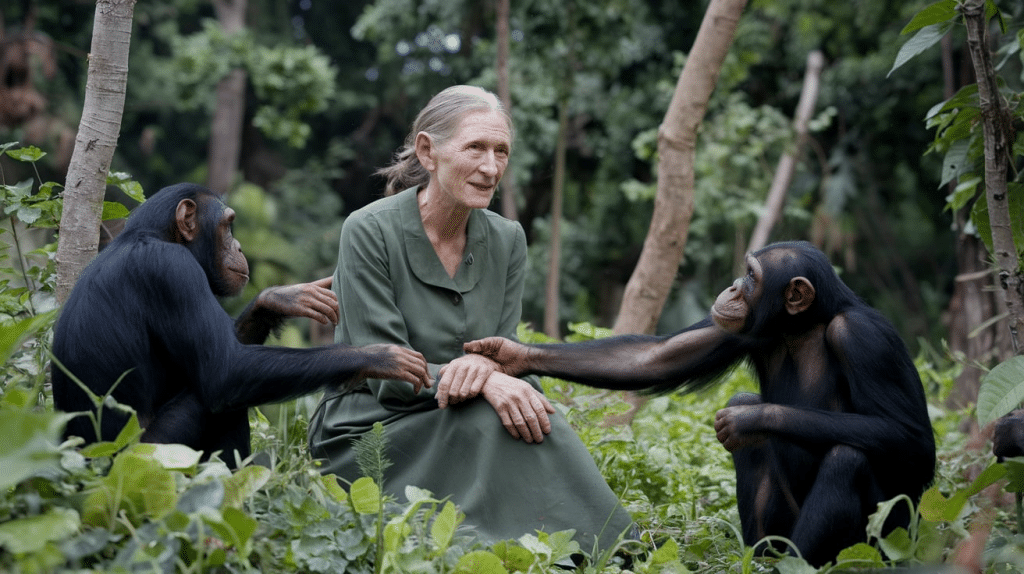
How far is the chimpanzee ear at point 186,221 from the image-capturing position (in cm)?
330

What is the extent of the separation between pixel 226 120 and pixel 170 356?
39.1 feet

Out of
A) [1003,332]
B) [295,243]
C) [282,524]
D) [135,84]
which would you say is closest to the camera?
[282,524]

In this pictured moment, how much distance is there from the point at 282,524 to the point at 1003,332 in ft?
14.9

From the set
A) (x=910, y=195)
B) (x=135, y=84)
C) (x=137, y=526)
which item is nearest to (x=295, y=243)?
(x=135, y=84)

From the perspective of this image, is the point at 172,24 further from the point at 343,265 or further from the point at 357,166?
the point at 343,265

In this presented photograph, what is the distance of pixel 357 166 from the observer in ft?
50.5

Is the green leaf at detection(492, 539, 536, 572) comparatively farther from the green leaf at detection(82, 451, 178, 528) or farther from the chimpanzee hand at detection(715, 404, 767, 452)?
the green leaf at detection(82, 451, 178, 528)

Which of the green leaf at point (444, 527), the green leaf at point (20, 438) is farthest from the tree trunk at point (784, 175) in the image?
the green leaf at point (20, 438)

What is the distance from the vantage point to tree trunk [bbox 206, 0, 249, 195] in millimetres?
14164

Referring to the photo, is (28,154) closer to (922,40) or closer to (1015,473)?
(922,40)

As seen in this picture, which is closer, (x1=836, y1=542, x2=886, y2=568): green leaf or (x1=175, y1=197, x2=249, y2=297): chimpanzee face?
(x1=836, y1=542, x2=886, y2=568): green leaf

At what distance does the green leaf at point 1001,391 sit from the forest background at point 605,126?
2.63 metres

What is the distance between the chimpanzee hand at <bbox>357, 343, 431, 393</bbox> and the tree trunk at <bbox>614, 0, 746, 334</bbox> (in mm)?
2575

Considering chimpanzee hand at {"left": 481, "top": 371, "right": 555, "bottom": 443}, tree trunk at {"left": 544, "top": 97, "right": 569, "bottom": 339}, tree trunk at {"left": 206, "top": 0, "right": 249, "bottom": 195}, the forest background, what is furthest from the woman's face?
tree trunk at {"left": 206, "top": 0, "right": 249, "bottom": 195}
